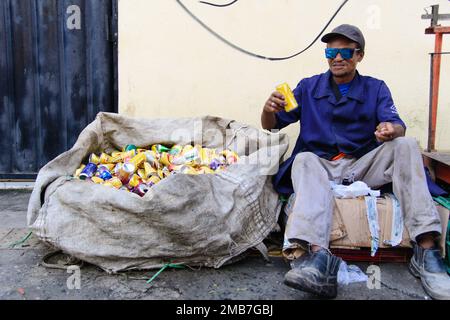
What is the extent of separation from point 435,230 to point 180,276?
1.33m

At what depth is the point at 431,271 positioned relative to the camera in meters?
2.38

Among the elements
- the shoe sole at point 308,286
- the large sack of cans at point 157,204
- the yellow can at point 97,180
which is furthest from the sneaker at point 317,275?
the yellow can at point 97,180

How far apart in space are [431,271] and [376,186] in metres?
0.59

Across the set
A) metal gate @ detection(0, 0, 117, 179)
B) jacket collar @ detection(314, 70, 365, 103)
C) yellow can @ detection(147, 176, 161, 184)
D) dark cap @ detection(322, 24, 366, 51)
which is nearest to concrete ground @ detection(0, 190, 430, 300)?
yellow can @ detection(147, 176, 161, 184)

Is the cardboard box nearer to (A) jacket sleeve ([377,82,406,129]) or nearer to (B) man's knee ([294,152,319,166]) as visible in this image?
(B) man's knee ([294,152,319,166])

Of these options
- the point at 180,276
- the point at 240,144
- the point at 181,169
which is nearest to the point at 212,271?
the point at 180,276

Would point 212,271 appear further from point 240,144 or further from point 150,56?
point 150,56

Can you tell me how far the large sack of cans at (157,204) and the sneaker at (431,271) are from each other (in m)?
0.80

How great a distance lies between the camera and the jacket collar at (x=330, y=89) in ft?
9.57

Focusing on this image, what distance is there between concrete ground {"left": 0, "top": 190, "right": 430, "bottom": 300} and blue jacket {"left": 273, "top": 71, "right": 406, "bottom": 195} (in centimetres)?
64

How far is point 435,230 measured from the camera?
7.91 feet

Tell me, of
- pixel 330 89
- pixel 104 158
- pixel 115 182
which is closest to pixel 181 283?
pixel 115 182

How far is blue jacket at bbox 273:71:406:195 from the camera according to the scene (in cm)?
290

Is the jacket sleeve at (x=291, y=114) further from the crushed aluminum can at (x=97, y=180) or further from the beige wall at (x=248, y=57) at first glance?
the crushed aluminum can at (x=97, y=180)
